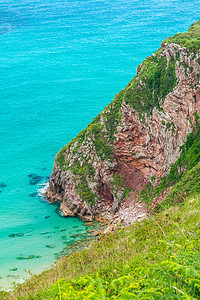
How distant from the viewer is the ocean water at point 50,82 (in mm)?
44438

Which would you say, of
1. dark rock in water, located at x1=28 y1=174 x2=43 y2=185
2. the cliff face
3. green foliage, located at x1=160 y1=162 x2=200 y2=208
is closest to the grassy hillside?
the cliff face

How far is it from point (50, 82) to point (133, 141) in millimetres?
52764

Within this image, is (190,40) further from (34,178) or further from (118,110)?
(34,178)

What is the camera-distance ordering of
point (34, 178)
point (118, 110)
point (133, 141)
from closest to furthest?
point (133, 141) → point (118, 110) → point (34, 178)

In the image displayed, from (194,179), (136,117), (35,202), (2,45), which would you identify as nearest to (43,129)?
(35,202)

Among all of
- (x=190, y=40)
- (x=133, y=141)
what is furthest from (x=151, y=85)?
(x=133, y=141)

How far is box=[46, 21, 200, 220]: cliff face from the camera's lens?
42.4m

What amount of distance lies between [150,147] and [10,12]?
13721 centimetres

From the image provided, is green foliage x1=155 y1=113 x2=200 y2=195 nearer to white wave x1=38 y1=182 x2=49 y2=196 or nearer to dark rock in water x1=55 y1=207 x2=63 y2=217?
dark rock in water x1=55 y1=207 x2=63 y2=217

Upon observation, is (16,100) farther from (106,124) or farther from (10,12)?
(10,12)

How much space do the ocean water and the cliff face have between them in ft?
14.8

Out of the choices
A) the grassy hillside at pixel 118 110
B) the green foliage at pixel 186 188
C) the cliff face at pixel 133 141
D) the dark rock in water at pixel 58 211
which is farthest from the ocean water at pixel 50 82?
the green foliage at pixel 186 188

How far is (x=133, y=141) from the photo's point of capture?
156 feet

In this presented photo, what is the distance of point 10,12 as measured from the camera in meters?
159
